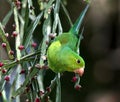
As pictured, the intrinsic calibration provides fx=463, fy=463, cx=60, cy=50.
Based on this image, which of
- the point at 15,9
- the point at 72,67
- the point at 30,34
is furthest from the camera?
the point at 15,9

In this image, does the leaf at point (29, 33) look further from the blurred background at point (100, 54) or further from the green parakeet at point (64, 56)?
the blurred background at point (100, 54)

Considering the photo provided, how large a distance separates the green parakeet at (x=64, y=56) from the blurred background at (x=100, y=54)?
1.93m

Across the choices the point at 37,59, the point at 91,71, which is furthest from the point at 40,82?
the point at 91,71

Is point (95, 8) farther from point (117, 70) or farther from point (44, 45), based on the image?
point (44, 45)

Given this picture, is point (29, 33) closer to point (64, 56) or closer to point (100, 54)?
point (64, 56)

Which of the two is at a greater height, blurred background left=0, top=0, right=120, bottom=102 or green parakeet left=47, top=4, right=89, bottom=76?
green parakeet left=47, top=4, right=89, bottom=76

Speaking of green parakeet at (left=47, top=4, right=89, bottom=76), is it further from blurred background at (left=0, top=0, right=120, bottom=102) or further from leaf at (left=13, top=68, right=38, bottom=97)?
blurred background at (left=0, top=0, right=120, bottom=102)

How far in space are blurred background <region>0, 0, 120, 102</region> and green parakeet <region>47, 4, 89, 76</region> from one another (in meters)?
1.93

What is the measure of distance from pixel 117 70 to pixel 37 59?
2396 mm

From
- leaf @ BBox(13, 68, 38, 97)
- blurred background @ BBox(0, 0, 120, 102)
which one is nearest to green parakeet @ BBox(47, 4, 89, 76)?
leaf @ BBox(13, 68, 38, 97)

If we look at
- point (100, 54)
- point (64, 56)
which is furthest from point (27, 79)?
point (100, 54)

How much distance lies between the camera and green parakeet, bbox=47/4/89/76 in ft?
3.76

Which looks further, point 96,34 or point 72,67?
point 96,34

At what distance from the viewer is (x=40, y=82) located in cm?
124
